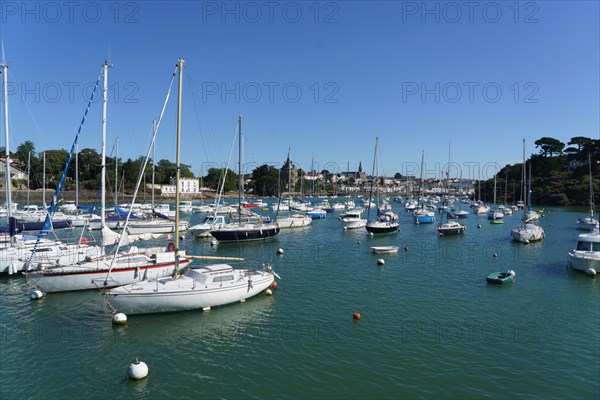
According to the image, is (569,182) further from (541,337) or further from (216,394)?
(216,394)

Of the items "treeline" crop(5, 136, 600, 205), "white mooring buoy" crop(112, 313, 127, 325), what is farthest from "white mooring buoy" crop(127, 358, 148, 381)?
"treeline" crop(5, 136, 600, 205)

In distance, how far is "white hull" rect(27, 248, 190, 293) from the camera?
26859 mm

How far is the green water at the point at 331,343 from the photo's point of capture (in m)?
16.1

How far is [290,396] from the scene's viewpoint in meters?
15.5

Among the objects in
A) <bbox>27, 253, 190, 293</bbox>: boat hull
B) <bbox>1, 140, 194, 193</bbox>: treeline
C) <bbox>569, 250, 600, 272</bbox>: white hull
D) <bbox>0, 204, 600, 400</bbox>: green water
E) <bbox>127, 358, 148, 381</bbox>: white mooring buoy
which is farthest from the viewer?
<bbox>1, 140, 194, 193</bbox>: treeline

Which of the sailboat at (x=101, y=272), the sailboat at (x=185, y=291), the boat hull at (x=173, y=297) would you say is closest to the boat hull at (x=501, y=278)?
the sailboat at (x=185, y=291)

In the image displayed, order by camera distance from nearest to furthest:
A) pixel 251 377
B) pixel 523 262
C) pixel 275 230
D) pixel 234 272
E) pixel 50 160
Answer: pixel 251 377, pixel 234 272, pixel 523 262, pixel 275 230, pixel 50 160

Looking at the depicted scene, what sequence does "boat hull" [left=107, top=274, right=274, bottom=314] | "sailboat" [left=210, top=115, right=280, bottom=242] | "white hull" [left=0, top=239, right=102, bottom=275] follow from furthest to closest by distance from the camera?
"sailboat" [left=210, top=115, right=280, bottom=242]
"white hull" [left=0, top=239, right=102, bottom=275]
"boat hull" [left=107, top=274, right=274, bottom=314]

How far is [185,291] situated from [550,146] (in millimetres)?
218177

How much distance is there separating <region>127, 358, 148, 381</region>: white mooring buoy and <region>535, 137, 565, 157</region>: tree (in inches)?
8769

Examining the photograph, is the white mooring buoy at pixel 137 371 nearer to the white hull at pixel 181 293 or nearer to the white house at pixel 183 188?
the white hull at pixel 181 293

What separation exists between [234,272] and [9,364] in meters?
12.5

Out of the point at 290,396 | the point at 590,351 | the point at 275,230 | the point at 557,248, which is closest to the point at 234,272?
the point at 290,396

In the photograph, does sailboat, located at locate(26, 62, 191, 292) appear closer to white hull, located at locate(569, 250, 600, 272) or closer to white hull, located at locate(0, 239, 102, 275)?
white hull, located at locate(0, 239, 102, 275)
